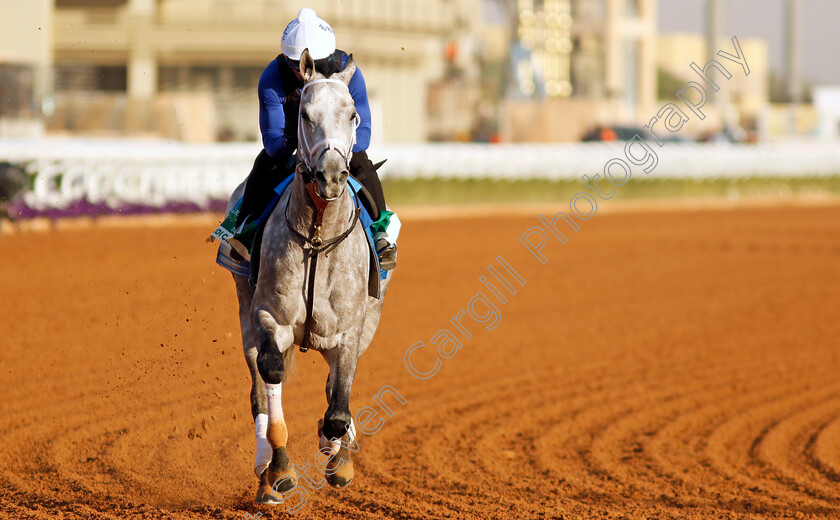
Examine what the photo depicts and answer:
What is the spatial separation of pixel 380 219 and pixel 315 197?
2.85ft

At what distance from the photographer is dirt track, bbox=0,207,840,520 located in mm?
5965

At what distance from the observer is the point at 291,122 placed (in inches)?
224

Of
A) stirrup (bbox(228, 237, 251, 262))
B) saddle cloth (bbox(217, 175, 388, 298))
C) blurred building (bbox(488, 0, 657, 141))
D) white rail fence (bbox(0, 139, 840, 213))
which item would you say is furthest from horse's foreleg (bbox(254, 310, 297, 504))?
blurred building (bbox(488, 0, 657, 141))

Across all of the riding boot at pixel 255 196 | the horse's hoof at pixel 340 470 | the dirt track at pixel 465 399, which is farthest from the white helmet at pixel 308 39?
the horse's hoof at pixel 340 470

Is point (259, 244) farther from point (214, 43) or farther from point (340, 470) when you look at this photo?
point (214, 43)

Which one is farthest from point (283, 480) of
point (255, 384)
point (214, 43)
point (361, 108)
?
point (214, 43)

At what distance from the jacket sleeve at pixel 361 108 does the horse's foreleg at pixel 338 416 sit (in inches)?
46.1

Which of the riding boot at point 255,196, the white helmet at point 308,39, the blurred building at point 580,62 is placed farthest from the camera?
the blurred building at point 580,62

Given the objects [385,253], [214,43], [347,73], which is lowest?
[385,253]

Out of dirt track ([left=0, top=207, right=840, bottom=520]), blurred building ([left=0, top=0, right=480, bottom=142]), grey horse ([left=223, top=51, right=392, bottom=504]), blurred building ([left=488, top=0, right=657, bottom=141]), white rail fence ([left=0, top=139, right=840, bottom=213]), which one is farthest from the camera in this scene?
blurred building ([left=488, top=0, right=657, bottom=141])

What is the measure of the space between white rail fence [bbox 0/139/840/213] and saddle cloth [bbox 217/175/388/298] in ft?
46.1

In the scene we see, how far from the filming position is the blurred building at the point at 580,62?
45562 millimetres

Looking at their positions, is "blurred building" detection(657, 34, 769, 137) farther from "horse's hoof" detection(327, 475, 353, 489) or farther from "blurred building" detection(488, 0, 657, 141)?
"horse's hoof" detection(327, 475, 353, 489)

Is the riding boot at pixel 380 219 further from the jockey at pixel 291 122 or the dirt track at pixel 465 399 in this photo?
the dirt track at pixel 465 399
